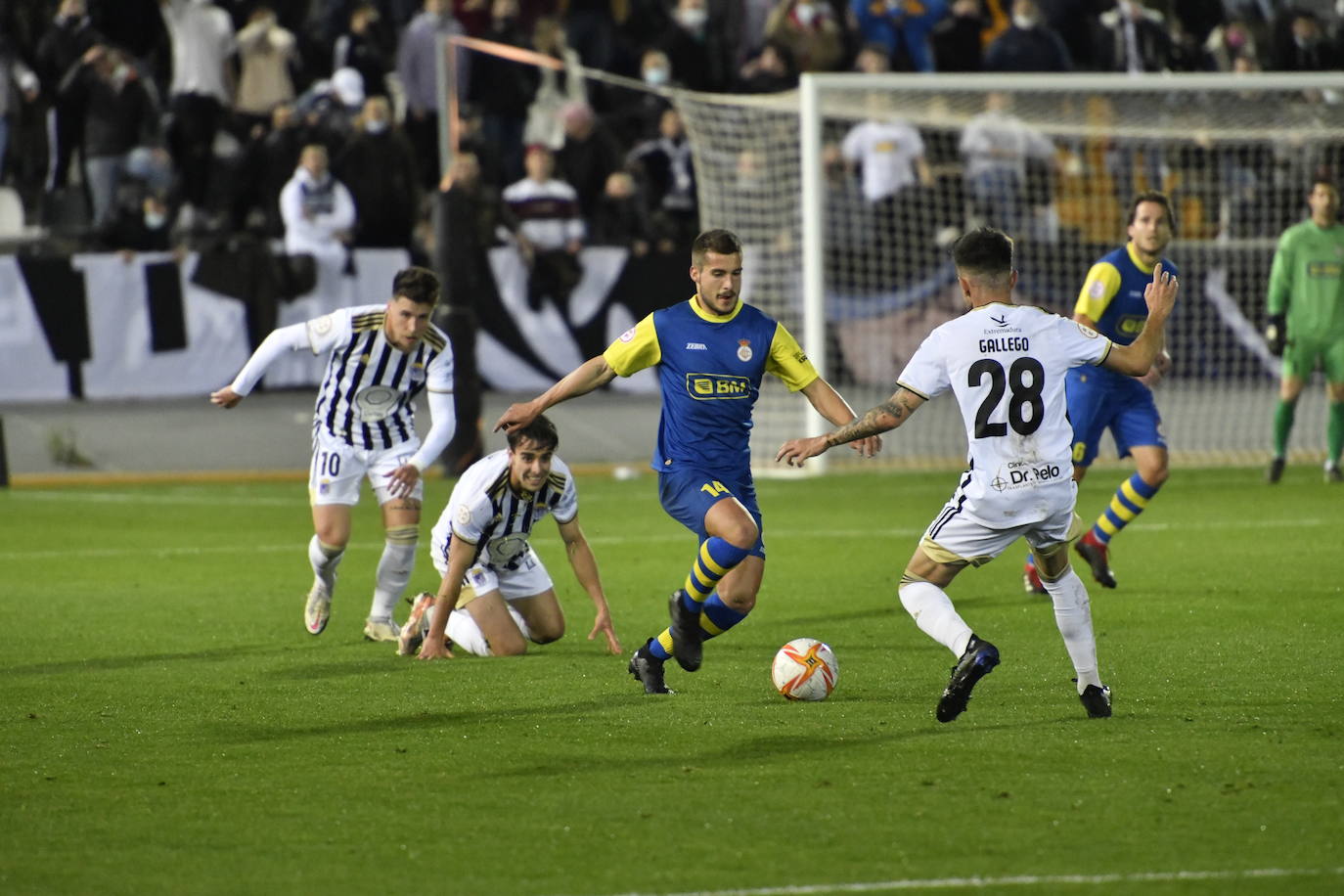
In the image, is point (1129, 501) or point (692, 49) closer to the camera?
point (1129, 501)

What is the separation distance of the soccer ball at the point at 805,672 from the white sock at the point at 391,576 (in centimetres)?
244

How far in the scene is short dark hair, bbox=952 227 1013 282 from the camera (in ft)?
22.1

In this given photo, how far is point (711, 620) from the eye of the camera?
7660 mm

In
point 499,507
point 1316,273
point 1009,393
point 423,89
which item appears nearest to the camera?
point 1009,393

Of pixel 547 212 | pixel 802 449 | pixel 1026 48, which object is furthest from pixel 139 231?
pixel 802 449

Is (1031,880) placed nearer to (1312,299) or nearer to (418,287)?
(418,287)

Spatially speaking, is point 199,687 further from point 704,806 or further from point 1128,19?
point 1128,19

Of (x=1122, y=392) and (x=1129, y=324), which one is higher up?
(x=1129, y=324)

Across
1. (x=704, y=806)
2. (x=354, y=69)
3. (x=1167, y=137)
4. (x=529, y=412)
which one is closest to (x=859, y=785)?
(x=704, y=806)

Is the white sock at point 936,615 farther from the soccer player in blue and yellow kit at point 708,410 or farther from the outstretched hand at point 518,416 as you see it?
the outstretched hand at point 518,416

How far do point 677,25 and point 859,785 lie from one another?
16536 millimetres

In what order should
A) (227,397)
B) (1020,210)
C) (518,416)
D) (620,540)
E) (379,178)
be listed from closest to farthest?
(518,416)
(227,397)
(620,540)
(379,178)
(1020,210)

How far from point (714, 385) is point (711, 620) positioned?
93 cm

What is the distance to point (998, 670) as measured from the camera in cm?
807
